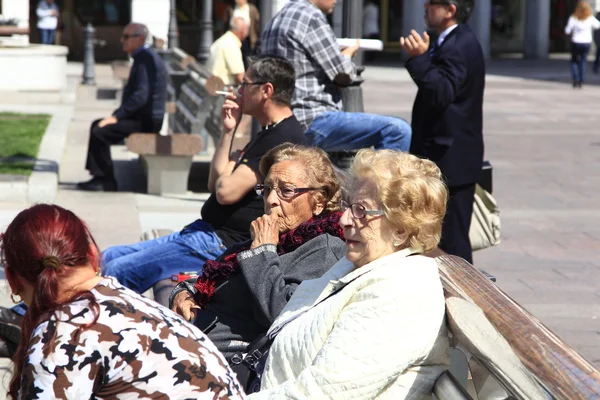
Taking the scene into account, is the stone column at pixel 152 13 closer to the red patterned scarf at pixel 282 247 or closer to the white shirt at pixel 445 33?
the white shirt at pixel 445 33

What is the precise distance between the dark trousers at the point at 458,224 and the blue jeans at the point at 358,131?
1036 mm

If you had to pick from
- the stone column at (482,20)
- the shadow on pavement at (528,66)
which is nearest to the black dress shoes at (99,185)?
the shadow on pavement at (528,66)

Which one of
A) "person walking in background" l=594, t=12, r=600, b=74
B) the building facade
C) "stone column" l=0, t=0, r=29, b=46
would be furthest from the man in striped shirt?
the building facade

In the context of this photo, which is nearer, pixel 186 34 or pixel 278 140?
pixel 278 140

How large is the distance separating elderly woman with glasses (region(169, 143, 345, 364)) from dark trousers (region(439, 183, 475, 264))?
1690 mm

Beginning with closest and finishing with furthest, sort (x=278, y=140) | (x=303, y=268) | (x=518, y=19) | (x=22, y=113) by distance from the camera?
(x=303, y=268) → (x=278, y=140) → (x=22, y=113) → (x=518, y=19)

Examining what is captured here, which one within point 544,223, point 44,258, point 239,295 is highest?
point 44,258

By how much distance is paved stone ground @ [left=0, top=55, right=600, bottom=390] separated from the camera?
22.9 ft

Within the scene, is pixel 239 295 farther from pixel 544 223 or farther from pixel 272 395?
pixel 544 223

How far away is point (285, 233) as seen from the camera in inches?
169

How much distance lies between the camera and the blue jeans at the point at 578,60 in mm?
25172

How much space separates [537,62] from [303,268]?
32.3m

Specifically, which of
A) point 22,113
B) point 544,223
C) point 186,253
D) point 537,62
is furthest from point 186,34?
point 186,253

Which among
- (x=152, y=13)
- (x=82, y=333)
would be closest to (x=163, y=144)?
(x=82, y=333)
